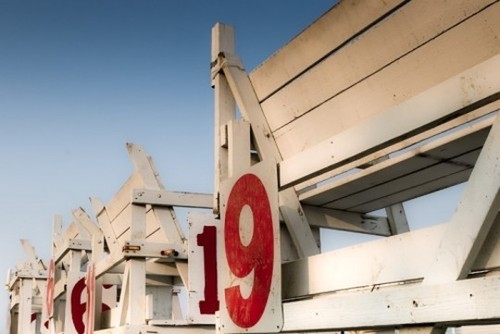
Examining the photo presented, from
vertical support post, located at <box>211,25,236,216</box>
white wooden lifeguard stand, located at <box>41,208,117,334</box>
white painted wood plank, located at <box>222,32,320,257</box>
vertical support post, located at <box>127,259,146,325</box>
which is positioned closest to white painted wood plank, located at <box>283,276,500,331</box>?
white painted wood plank, located at <box>222,32,320,257</box>

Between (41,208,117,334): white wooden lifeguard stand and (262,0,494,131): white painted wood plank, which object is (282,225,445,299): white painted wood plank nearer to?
(262,0,494,131): white painted wood plank

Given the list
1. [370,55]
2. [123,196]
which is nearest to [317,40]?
[370,55]

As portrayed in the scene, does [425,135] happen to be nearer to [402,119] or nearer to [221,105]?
[402,119]

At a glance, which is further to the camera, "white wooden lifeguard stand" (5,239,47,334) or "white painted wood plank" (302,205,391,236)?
"white wooden lifeguard stand" (5,239,47,334)

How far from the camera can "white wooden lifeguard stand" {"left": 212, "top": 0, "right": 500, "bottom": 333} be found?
183cm

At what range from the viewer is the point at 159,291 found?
6.73 meters

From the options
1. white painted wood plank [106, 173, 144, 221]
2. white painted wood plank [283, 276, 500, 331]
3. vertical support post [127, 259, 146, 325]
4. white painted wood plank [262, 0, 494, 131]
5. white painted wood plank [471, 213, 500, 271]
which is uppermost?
white painted wood plank [106, 173, 144, 221]

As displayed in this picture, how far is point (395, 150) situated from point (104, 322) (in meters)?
4.46

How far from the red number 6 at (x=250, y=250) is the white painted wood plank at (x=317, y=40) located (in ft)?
1.62

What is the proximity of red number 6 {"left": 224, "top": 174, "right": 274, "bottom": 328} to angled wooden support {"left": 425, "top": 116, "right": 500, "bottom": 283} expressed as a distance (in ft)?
2.95

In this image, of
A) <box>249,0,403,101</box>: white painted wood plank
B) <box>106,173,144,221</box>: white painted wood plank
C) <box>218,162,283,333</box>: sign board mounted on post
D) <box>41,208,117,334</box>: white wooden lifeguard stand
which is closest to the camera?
<box>249,0,403,101</box>: white painted wood plank

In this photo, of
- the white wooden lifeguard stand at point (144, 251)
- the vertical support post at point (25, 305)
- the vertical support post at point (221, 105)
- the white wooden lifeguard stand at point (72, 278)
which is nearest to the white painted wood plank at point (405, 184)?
the vertical support post at point (221, 105)

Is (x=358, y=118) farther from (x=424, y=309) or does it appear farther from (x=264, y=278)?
(x=424, y=309)

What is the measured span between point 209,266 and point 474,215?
2.77m
